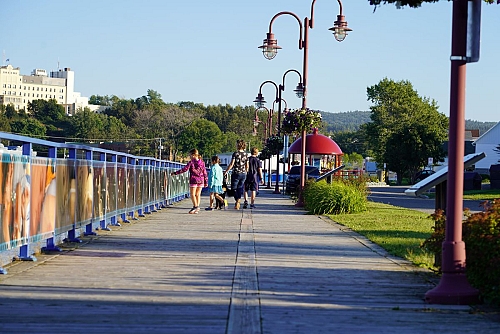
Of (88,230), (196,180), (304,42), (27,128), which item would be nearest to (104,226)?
(88,230)

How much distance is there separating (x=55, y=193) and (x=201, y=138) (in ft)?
423

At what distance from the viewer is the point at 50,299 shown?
7113mm

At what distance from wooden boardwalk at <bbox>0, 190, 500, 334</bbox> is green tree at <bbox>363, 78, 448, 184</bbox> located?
9023 centimetres

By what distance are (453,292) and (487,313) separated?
0.45 m

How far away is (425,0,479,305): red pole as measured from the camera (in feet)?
24.1

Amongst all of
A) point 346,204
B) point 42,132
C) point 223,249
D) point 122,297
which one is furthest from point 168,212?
point 42,132

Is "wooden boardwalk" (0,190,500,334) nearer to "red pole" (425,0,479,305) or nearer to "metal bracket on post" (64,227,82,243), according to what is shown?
"metal bracket on post" (64,227,82,243)

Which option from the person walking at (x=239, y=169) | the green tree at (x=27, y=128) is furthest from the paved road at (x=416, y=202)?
the green tree at (x=27, y=128)

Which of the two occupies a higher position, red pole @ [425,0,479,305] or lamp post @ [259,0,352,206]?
lamp post @ [259,0,352,206]

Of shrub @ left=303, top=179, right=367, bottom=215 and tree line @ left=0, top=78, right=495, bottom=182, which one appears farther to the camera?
tree line @ left=0, top=78, right=495, bottom=182

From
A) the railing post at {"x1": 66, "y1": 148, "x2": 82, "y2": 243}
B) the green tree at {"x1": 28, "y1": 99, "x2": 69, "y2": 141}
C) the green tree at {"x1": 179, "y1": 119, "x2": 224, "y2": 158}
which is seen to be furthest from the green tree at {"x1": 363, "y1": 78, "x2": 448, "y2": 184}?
the railing post at {"x1": 66, "y1": 148, "x2": 82, "y2": 243}

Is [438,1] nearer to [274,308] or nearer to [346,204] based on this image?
[274,308]

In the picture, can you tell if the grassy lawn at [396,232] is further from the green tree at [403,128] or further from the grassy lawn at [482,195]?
the green tree at [403,128]

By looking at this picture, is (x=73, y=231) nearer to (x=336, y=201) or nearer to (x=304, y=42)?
(x=336, y=201)
